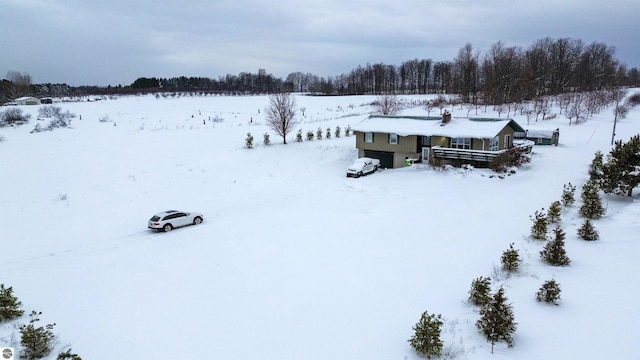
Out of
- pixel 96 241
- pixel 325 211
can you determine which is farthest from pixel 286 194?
pixel 96 241

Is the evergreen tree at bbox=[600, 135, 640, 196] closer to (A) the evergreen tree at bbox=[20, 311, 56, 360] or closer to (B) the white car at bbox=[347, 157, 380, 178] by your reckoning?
(B) the white car at bbox=[347, 157, 380, 178]

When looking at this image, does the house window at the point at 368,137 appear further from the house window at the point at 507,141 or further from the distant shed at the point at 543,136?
the distant shed at the point at 543,136

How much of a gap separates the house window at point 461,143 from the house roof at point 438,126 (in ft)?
2.89

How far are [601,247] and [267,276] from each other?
1336cm

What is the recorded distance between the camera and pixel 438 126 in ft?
115

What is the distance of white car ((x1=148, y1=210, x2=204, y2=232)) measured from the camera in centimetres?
2171

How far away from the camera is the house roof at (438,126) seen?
108 feet

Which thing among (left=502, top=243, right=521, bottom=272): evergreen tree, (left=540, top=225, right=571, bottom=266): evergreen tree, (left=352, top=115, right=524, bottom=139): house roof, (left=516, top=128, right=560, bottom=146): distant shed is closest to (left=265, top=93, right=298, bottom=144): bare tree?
(left=352, top=115, right=524, bottom=139): house roof

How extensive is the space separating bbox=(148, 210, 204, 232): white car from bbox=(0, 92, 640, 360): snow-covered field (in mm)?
738

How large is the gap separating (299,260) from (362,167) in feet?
61.0

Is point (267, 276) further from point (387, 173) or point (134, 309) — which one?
point (387, 173)

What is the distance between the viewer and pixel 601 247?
15.1 metres

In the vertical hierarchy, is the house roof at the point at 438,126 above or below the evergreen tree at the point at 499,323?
above

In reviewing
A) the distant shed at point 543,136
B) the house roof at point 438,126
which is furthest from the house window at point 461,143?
the distant shed at point 543,136
